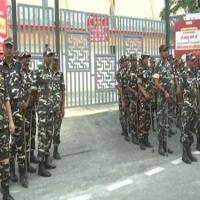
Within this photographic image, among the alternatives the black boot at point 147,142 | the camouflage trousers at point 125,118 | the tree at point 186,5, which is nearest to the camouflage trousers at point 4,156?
the black boot at point 147,142

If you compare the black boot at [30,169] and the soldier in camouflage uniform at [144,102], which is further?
the soldier in camouflage uniform at [144,102]

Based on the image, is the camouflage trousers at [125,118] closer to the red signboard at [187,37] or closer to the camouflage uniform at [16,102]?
the red signboard at [187,37]

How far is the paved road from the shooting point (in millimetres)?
6543

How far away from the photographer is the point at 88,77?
1330cm

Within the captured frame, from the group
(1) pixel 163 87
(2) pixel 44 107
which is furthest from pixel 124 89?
(2) pixel 44 107

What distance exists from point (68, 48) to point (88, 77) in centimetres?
106

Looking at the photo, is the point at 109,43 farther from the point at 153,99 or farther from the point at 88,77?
the point at 153,99

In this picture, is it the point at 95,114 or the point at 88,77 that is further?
the point at 88,77

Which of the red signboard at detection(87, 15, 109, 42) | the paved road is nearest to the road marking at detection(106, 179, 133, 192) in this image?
the paved road

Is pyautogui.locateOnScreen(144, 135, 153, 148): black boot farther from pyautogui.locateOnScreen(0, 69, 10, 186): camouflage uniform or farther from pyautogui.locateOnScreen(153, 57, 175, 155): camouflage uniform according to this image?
pyautogui.locateOnScreen(0, 69, 10, 186): camouflage uniform

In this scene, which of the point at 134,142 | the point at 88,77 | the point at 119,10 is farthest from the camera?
the point at 119,10

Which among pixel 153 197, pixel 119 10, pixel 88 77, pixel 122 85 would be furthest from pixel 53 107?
pixel 119 10

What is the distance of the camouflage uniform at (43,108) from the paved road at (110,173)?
0.46 meters

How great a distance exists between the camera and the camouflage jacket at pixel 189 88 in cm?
844
